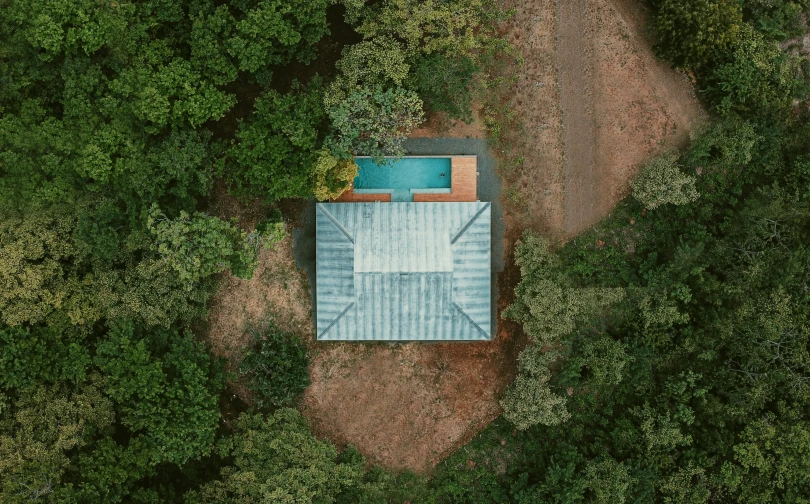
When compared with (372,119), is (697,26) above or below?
above

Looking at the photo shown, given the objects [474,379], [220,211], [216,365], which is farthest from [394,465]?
[220,211]

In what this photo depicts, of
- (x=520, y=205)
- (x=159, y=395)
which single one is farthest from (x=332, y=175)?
(x=159, y=395)

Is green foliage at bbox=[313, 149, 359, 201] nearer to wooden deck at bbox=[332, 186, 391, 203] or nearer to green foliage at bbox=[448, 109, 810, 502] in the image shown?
wooden deck at bbox=[332, 186, 391, 203]

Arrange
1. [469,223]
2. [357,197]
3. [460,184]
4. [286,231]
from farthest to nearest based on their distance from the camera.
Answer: [286,231]
[460,184]
[357,197]
[469,223]

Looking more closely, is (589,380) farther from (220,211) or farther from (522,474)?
(220,211)

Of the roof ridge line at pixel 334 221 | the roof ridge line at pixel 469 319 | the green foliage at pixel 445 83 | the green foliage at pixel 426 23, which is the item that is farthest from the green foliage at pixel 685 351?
the green foliage at pixel 426 23

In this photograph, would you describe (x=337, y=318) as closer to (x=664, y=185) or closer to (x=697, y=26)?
(x=664, y=185)

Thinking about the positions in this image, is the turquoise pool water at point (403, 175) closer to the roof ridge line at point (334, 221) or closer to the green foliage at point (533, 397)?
the roof ridge line at point (334, 221)

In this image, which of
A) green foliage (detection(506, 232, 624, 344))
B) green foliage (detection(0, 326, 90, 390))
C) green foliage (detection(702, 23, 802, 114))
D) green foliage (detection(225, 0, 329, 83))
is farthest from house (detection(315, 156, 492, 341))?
green foliage (detection(702, 23, 802, 114))
